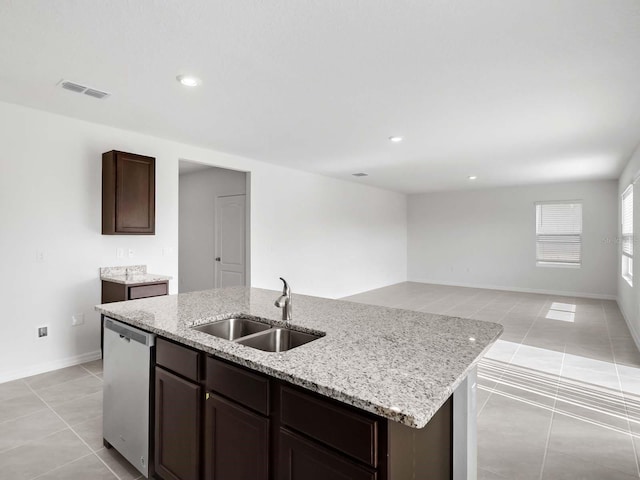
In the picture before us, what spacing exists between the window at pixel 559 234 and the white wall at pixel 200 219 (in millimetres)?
7107

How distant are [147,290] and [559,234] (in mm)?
8764

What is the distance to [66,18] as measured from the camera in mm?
2047

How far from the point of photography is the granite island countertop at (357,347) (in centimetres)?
109

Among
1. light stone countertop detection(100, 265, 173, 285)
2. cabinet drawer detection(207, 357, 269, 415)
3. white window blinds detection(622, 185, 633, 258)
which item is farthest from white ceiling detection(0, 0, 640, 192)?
cabinet drawer detection(207, 357, 269, 415)

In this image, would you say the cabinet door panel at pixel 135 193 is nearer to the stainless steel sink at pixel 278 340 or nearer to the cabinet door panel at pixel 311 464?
the stainless steel sink at pixel 278 340

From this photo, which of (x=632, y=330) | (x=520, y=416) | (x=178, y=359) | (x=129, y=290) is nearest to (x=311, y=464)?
(x=178, y=359)

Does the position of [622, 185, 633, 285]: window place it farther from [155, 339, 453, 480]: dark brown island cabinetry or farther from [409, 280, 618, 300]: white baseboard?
[155, 339, 453, 480]: dark brown island cabinetry

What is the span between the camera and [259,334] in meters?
1.87

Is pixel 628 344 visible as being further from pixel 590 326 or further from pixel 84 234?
pixel 84 234

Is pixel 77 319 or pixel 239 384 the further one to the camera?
pixel 77 319

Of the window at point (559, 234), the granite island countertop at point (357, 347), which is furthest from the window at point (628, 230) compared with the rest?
the granite island countertop at point (357, 347)

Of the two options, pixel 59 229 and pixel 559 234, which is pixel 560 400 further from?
pixel 559 234

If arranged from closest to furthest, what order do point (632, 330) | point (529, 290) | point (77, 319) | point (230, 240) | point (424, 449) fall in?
point (424, 449) < point (77, 319) < point (632, 330) < point (230, 240) < point (529, 290)

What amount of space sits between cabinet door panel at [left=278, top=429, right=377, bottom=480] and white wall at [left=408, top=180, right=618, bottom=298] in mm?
9007
